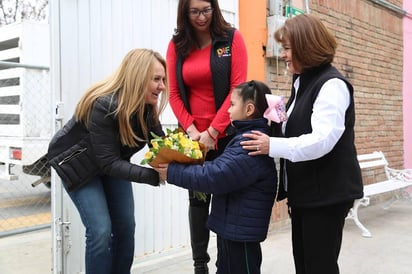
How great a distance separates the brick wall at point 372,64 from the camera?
590cm

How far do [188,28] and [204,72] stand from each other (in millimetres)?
296

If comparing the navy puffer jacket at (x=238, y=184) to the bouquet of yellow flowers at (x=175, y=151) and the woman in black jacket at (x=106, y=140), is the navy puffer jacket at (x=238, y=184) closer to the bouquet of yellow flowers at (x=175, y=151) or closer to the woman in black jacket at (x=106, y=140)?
the bouquet of yellow flowers at (x=175, y=151)

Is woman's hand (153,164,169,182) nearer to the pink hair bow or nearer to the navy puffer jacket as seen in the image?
the navy puffer jacket

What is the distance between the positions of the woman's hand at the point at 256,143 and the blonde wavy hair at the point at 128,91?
2.18 ft

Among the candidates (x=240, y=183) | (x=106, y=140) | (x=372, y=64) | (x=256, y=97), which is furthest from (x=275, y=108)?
(x=372, y=64)

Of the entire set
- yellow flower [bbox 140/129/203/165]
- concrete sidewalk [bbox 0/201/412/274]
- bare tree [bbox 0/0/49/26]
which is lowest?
concrete sidewalk [bbox 0/201/412/274]

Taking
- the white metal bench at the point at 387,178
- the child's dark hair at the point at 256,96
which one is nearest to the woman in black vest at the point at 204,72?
the child's dark hair at the point at 256,96

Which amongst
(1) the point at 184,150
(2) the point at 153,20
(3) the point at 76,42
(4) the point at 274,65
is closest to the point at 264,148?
(1) the point at 184,150

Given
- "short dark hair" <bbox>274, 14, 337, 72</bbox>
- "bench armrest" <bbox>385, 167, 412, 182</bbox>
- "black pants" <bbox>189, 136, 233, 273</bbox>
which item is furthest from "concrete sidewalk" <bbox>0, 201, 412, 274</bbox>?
"short dark hair" <bbox>274, 14, 337, 72</bbox>

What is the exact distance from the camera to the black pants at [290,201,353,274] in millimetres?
1973

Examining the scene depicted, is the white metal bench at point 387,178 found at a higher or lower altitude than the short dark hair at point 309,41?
lower

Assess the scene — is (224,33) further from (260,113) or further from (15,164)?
(15,164)

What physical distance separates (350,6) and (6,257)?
5.39 metres

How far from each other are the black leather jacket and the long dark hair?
1.60ft
